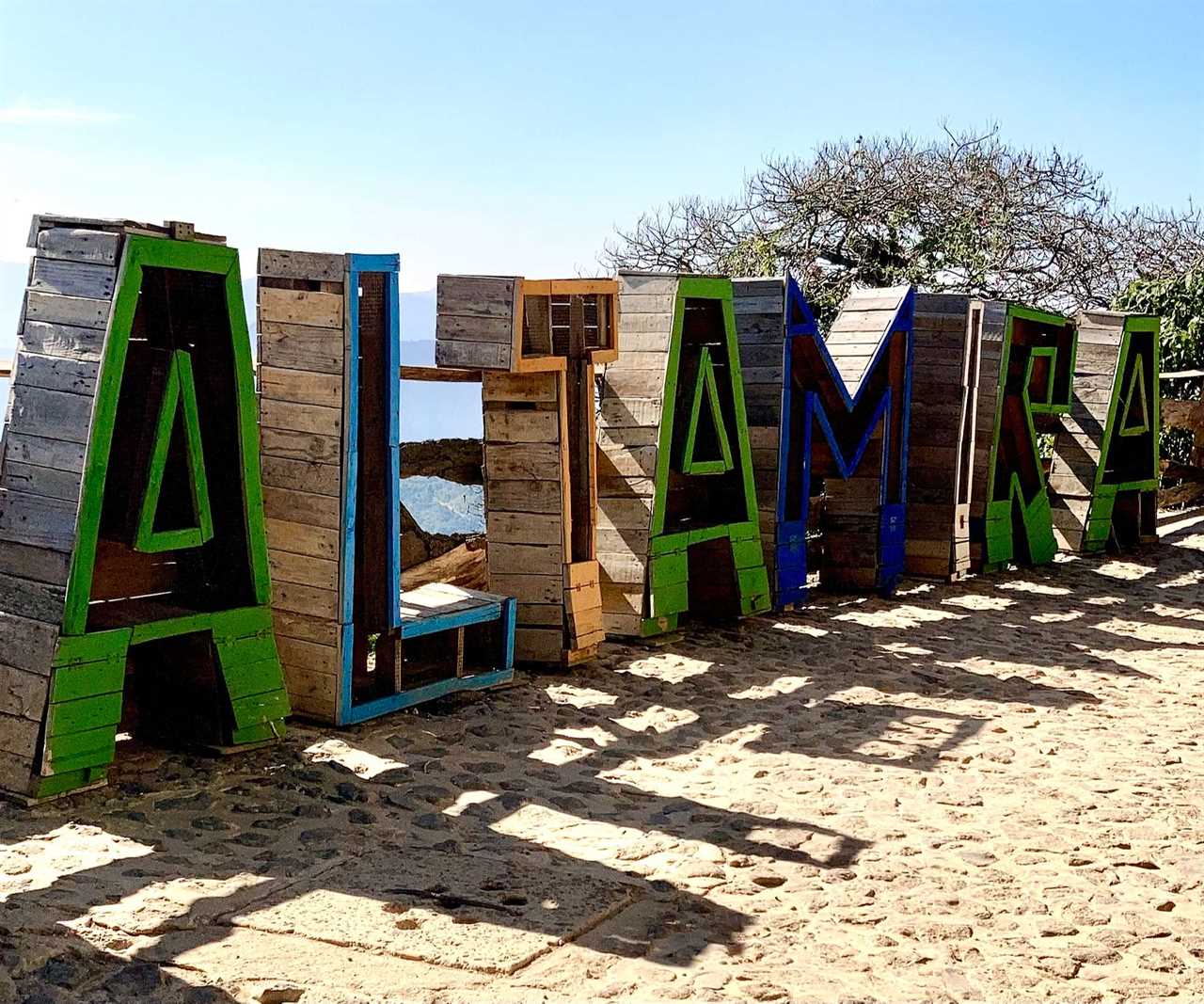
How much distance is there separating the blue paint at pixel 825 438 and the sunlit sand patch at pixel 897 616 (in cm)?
36

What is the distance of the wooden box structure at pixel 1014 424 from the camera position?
9.99m

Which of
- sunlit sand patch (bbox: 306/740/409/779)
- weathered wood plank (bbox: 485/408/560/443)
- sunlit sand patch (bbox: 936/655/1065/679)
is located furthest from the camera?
sunlit sand patch (bbox: 936/655/1065/679)

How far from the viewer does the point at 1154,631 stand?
8.41 meters

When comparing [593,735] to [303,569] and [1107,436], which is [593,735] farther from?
[1107,436]

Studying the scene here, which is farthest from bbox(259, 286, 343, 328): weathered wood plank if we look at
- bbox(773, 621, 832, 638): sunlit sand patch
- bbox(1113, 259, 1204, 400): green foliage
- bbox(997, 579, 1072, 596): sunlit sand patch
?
bbox(1113, 259, 1204, 400): green foliage

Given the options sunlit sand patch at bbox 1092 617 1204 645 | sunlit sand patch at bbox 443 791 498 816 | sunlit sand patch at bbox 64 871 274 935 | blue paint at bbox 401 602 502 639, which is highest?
blue paint at bbox 401 602 502 639

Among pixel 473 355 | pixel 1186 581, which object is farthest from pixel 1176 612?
pixel 473 355

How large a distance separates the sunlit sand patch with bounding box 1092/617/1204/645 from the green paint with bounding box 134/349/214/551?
5.56 m

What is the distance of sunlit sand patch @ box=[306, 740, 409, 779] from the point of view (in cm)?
505

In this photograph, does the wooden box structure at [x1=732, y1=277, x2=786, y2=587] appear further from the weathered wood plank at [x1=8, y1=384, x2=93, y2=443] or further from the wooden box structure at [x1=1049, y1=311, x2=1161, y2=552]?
the weathered wood plank at [x1=8, y1=384, x2=93, y2=443]

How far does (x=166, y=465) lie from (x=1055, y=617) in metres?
5.77

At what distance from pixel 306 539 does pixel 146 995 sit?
2599 mm

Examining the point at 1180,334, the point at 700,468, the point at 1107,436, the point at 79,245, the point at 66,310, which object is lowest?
the point at 700,468

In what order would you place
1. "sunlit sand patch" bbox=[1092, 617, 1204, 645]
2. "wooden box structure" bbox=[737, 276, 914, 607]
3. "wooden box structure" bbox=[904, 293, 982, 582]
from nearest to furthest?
1. "sunlit sand patch" bbox=[1092, 617, 1204, 645]
2. "wooden box structure" bbox=[737, 276, 914, 607]
3. "wooden box structure" bbox=[904, 293, 982, 582]
